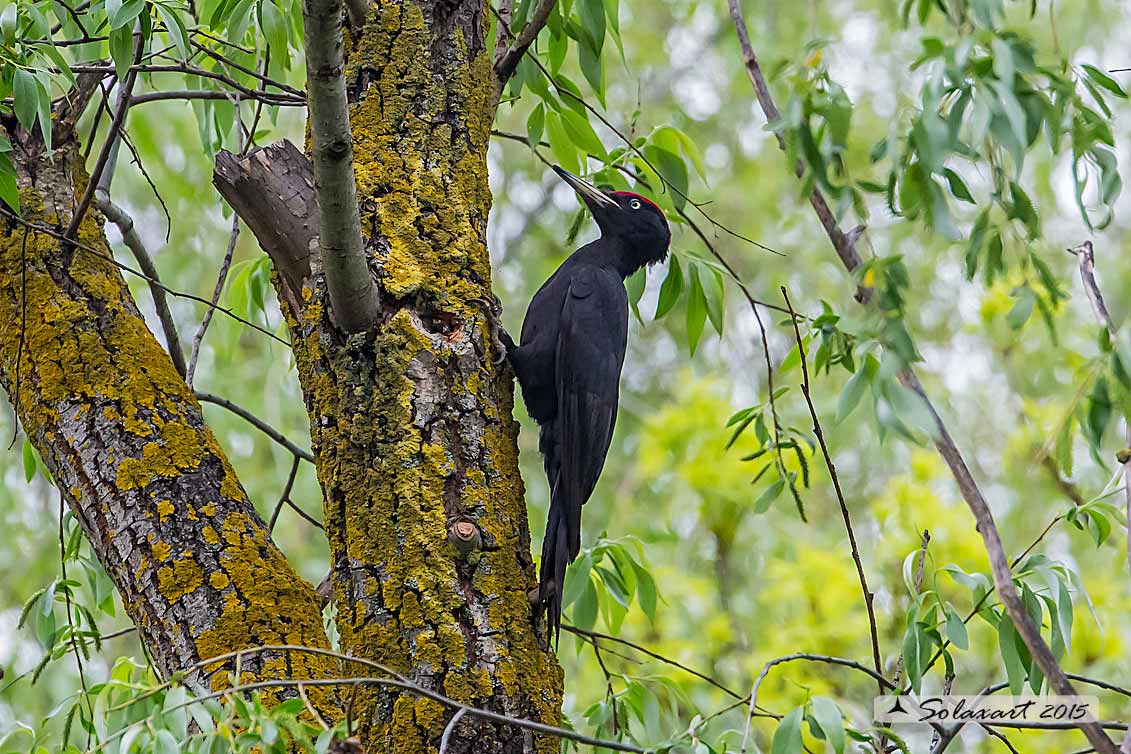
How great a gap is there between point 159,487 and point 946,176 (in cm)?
153

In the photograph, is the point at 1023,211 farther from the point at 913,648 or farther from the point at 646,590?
the point at 646,590

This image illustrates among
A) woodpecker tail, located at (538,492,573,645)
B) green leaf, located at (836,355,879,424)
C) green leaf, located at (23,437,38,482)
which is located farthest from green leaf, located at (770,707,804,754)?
green leaf, located at (23,437,38,482)

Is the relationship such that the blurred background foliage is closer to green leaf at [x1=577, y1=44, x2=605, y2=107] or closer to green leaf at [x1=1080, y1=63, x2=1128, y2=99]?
green leaf at [x1=577, y1=44, x2=605, y2=107]

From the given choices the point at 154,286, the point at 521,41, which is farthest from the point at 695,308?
the point at 154,286

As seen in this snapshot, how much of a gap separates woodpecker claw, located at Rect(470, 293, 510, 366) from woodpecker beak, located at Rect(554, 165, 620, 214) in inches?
20.2

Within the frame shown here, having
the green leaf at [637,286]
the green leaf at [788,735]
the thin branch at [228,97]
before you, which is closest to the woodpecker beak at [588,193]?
the green leaf at [637,286]

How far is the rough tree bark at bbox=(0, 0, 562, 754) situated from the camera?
193 cm

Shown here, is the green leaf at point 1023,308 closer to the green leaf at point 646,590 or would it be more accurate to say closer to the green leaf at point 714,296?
the green leaf at point 714,296

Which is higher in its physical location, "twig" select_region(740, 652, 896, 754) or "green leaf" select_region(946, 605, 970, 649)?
"green leaf" select_region(946, 605, 970, 649)

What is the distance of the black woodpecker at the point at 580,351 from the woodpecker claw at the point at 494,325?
0.14 meters

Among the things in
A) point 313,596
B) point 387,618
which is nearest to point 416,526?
point 387,618

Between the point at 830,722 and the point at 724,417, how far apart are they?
3.84 meters

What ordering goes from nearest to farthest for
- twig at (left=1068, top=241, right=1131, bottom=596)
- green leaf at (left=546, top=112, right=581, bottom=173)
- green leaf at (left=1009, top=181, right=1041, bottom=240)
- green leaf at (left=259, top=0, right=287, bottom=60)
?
1. green leaf at (left=1009, top=181, right=1041, bottom=240)
2. twig at (left=1068, top=241, right=1131, bottom=596)
3. green leaf at (left=259, top=0, right=287, bottom=60)
4. green leaf at (left=546, top=112, right=581, bottom=173)

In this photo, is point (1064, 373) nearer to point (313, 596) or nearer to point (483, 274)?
point (483, 274)
